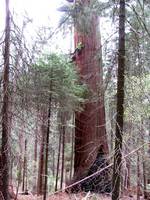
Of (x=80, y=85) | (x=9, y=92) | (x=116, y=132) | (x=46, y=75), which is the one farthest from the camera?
(x=80, y=85)

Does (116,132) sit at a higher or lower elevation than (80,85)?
lower

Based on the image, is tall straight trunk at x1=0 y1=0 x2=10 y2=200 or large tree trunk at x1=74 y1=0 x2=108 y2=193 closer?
tall straight trunk at x1=0 y1=0 x2=10 y2=200

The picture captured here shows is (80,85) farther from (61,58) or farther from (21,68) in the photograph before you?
(21,68)

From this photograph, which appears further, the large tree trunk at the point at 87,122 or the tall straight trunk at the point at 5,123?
the large tree trunk at the point at 87,122

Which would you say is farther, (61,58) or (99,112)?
(99,112)

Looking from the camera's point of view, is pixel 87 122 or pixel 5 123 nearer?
pixel 5 123

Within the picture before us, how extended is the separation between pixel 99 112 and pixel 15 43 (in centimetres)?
580

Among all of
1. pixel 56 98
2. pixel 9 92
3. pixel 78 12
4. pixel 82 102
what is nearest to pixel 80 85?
pixel 82 102

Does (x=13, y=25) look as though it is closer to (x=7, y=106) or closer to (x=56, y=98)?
(x=7, y=106)

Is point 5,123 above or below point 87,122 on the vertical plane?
below

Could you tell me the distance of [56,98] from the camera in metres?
10.1

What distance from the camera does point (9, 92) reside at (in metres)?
6.42

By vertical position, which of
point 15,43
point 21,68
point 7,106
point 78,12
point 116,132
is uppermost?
point 78,12

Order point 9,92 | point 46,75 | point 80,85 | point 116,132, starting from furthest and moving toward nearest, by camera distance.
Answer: point 80,85, point 46,75, point 9,92, point 116,132
